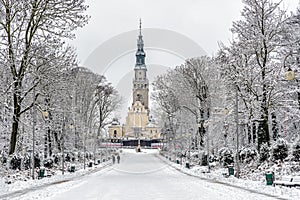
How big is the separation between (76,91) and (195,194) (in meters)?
35.0

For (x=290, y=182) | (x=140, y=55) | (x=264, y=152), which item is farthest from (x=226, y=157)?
(x=140, y=55)

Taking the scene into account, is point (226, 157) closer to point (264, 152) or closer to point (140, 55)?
point (264, 152)

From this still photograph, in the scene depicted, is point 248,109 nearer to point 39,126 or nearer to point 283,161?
point 283,161

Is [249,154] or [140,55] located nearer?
[249,154]

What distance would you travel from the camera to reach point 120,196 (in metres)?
19.0

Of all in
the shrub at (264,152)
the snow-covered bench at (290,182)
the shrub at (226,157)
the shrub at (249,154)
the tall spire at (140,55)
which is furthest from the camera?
the tall spire at (140,55)

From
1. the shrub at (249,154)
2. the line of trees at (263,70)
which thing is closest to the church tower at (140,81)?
the line of trees at (263,70)

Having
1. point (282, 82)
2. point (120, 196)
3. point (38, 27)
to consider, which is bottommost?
point (120, 196)

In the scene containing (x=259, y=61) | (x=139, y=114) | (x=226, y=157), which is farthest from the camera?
(x=139, y=114)

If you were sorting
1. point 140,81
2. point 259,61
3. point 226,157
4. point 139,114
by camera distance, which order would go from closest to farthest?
point 259,61
point 226,157
point 139,114
point 140,81

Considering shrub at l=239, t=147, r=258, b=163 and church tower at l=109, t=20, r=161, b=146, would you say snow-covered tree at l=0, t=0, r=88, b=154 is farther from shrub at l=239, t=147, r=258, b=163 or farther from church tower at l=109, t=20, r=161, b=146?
church tower at l=109, t=20, r=161, b=146

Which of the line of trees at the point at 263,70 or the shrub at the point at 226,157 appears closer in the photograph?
the line of trees at the point at 263,70

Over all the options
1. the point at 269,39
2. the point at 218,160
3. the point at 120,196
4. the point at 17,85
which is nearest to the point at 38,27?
the point at 17,85

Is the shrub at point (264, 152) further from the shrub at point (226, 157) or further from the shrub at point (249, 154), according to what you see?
the shrub at point (226, 157)
